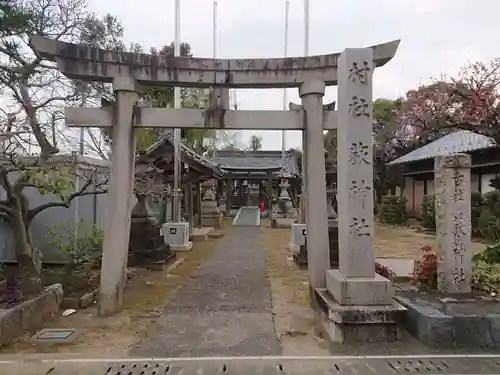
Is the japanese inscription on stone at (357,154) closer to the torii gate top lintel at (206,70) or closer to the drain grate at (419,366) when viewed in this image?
the torii gate top lintel at (206,70)

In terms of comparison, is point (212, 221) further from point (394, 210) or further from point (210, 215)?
point (394, 210)

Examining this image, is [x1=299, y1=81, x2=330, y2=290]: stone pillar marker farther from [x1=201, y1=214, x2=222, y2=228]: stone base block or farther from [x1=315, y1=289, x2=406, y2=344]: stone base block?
[x1=201, y1=214, x2=222, y2=228]: stone base block

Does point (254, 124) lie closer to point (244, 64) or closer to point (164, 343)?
point (244, 64)

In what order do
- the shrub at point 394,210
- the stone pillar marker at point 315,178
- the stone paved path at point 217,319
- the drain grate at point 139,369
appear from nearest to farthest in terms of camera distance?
1. the drain grate at point 139,369
2. the stone paved path at point 217,319
3. the stone pillar marker at point 315,178
4. the shrub at point 394,210

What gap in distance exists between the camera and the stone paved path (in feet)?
17.6

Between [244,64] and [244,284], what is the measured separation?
15.2 feet

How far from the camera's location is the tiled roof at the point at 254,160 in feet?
109

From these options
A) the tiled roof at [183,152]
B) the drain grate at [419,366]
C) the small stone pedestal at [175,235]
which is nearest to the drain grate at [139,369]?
the drain grate at [419,366]

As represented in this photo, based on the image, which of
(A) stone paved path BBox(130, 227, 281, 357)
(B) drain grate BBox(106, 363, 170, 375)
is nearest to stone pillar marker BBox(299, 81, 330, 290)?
(A) stone paved path BBox(130, 227, 281, 357)

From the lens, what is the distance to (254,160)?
123 ft

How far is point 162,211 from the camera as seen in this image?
17.2m

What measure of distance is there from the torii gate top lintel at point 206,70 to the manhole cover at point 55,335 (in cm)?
389

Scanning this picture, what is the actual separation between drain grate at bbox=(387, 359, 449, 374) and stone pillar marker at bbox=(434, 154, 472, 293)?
2.26 m

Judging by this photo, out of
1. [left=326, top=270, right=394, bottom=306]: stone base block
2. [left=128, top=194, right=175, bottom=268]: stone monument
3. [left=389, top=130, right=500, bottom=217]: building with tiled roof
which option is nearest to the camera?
[left=326, top=270, right=394, bottom=306]: stone base block
